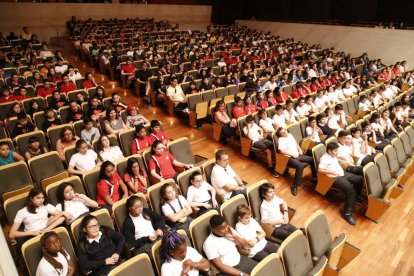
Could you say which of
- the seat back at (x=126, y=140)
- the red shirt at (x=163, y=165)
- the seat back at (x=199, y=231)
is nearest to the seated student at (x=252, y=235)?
the seat back at (x=199, y=231)

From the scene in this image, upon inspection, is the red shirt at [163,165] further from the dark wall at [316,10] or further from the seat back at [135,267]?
the dark wall at [316,10]

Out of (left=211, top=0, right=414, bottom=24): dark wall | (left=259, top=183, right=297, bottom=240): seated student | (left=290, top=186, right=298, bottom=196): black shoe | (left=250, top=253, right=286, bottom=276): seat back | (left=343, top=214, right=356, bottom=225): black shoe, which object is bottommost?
(left=343, top=214, right=356, bottom=225): black shoe

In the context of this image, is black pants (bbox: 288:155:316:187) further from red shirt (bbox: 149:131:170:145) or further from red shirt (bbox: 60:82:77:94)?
red shirt (bbox: 60:82:77:94)

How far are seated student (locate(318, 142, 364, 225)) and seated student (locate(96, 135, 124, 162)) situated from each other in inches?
78.3

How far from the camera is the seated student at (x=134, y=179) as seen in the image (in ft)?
8.30

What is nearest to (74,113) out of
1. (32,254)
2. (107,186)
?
(107,186)

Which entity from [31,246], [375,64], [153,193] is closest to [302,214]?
[153,193]

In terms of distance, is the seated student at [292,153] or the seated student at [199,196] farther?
the seated student at [292,153]

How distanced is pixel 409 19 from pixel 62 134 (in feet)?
33.3

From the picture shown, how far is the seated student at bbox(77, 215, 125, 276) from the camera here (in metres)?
1.78

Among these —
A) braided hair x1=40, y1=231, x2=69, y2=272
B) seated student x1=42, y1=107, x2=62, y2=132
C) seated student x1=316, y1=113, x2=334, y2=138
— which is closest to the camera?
braided hair x1=40, y1=231, x2=69, y2=272

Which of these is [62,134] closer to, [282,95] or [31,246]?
[31,246]

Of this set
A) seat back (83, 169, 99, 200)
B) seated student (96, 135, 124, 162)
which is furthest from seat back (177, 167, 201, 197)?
seated student (96, 135, 124, 162)

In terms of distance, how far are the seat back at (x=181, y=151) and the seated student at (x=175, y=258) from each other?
1.36 meters
